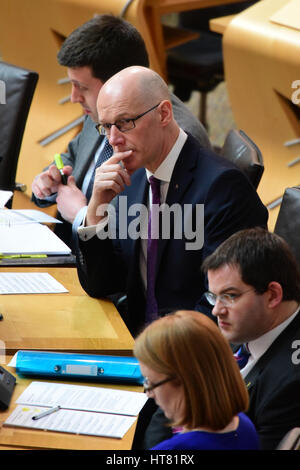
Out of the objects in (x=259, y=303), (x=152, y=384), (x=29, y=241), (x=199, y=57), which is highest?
(x=152, y=384)

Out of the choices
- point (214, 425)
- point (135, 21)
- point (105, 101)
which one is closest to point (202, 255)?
point (105, 101)

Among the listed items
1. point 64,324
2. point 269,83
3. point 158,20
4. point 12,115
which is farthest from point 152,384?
point 158,20

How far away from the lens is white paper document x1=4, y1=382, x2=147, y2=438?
197 centimetres

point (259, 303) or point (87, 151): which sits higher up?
point (259, 303)

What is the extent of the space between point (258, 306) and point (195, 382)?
0.47 metres

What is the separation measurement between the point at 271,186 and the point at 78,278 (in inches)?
68.4

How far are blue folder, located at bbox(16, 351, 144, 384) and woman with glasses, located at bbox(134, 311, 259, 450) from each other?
0.45 meters

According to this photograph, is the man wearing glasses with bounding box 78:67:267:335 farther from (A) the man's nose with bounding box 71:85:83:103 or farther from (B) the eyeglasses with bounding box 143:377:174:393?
(B) the eyeglasses with bounding box 143:377:174:393

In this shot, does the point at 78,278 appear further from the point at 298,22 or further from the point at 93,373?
the point at 298,22

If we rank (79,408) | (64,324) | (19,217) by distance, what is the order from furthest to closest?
(19,217) < (64,324) < (79,408)

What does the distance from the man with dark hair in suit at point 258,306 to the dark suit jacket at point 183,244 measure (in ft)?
1.35

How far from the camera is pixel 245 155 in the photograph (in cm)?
285

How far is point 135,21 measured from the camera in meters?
4.35

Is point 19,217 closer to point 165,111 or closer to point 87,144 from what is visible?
point 87,144
